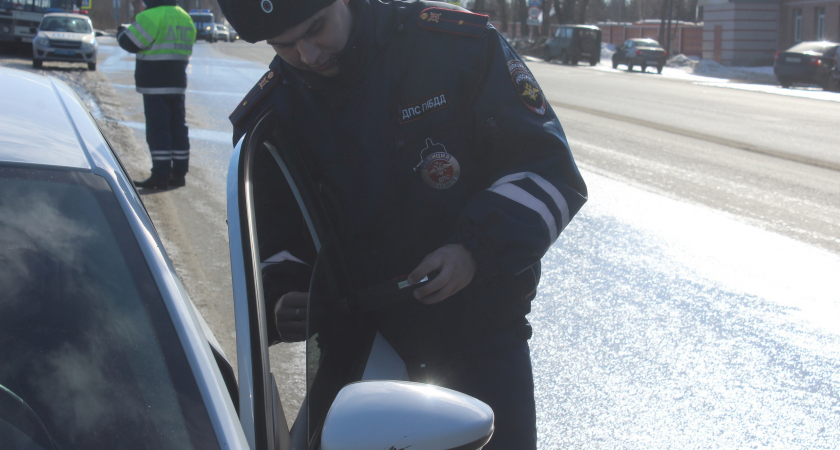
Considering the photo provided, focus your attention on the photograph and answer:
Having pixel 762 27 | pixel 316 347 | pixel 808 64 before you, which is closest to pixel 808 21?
pixel 762 27

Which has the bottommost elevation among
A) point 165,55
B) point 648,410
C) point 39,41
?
point 648,410

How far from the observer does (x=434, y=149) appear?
5.30ft

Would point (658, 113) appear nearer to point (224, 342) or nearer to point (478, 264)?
point (224, 342)

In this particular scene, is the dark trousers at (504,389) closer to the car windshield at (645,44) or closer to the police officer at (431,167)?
the police officer at (431,167)

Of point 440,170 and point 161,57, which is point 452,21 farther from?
point 161,57

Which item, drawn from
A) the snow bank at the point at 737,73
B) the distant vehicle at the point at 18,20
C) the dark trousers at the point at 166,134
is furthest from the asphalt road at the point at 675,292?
the snow bank at the point at 737,73

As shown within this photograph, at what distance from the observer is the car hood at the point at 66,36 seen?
18.5 metres

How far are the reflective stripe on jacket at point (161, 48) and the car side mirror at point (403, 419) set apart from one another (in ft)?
19.2

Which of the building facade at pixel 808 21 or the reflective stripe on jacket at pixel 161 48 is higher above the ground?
the building facade at pixel 808 21

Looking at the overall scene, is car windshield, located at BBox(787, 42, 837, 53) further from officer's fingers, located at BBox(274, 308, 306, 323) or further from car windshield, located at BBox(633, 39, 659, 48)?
officer's fingers, located at BBox(274, 308, 306, 323)

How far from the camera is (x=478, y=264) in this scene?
1.52m

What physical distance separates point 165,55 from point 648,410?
5157 mm

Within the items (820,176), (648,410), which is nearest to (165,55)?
(648,410)

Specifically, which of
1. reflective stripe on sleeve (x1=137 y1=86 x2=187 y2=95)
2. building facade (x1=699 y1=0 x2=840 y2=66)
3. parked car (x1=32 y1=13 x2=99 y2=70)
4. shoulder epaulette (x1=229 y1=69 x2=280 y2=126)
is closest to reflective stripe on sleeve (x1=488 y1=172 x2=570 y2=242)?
shoulder epaulette (x1=229 y1=69 x2=280 y2=126)
